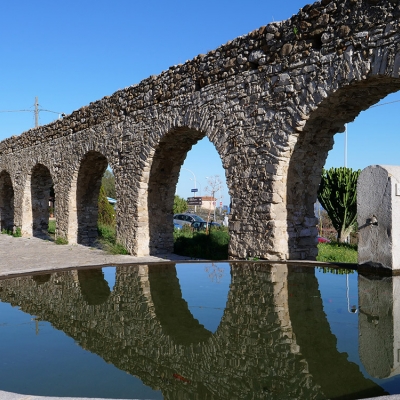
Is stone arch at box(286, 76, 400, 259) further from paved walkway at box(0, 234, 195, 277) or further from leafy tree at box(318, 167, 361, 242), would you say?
leafy tree at box(318, 167, 361, 242)

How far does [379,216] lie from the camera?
541 cm

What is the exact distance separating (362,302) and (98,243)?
994 cm

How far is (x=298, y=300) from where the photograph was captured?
420cm

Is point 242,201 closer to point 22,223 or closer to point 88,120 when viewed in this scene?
point 88,120

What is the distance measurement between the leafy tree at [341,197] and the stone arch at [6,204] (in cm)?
1249

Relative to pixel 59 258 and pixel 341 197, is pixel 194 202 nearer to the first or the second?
pixel 341 197

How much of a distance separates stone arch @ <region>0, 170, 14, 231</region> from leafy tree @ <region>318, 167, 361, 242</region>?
41.0 feet

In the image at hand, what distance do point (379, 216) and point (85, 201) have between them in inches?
381

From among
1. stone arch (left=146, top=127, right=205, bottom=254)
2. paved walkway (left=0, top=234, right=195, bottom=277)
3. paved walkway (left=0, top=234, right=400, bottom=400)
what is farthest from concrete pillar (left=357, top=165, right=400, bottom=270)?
stone arch (left=146, top=127, right=205, bottom=254)

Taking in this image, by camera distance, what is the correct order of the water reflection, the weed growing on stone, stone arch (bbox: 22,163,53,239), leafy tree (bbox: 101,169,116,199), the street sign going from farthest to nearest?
leafy tree (bbox: 101,169,116,199), the street sign, stone arch (bbox: 22,163,53,239), the weed growing on stone, the water reflection

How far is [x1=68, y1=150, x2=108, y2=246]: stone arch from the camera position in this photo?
508 inches

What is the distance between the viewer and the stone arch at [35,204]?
633 inches

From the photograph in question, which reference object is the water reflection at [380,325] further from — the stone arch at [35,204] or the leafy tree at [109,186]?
the leafy tree at [109,186]

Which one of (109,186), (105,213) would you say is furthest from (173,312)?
(109,186)
